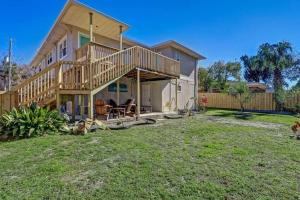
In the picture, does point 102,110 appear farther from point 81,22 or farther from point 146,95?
point 146,95

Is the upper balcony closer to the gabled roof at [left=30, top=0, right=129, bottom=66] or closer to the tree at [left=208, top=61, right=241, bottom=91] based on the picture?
the gabled roof at [left=30, top=0, right=129, bottom=66]

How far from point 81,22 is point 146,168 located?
932 centimetres

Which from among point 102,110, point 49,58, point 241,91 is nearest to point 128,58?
point 102,110

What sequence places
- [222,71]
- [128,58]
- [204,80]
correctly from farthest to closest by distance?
[222,71] → [204,80] → [128,58]

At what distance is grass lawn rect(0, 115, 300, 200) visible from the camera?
329 centimetres

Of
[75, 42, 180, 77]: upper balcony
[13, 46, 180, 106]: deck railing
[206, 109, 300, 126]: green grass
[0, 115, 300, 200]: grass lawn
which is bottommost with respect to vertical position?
[0, 115, 300, 200]: grass lawn

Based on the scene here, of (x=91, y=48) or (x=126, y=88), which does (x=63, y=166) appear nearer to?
(x=91, y=48)

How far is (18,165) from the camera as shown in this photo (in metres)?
4.34

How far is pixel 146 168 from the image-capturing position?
417cm

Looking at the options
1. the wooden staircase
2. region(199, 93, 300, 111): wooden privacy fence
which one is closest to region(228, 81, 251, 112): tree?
region(199, 93, 300, 111): wooden privacy fence

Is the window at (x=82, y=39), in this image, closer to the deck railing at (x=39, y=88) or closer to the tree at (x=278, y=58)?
the deck railing at (x=39, y=88)

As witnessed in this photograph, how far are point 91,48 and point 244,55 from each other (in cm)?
3758

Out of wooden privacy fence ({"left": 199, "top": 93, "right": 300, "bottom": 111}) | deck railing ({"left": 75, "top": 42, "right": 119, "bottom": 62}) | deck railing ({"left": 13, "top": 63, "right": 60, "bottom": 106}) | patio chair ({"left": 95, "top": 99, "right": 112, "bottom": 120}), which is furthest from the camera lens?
wooden privacy fence ({"left": 199, "top": 93, "right": 300, "bottom": 111})

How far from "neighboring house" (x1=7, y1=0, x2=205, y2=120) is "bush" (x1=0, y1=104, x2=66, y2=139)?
3.45 feet
